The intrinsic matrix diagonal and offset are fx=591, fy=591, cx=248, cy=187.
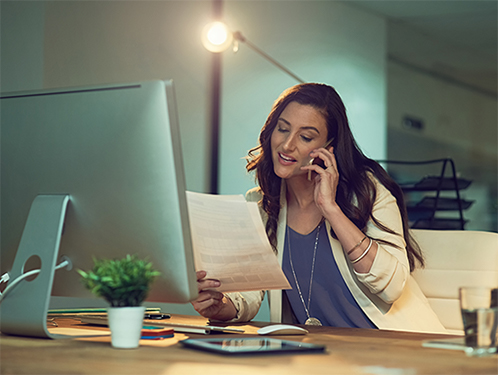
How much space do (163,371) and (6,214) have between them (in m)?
0.47

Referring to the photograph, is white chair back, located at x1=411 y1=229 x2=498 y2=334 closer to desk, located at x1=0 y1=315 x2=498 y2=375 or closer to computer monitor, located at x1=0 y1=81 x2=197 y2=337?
desk, located at x1=0 y1=315 x2=498 y2=375

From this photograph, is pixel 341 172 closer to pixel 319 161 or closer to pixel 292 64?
pixel 319 161

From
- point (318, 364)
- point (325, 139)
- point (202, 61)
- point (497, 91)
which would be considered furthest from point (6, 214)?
point (497, 91)

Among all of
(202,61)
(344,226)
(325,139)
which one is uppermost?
(202,61)

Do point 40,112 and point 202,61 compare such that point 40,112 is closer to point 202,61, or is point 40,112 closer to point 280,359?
point 280,359

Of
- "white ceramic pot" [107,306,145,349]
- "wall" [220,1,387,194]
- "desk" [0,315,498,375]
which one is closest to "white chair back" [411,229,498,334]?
"desk" [0,315,498,375]

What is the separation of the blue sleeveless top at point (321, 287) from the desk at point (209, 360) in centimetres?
64

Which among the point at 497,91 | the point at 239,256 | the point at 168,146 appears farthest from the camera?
the point at 497,91

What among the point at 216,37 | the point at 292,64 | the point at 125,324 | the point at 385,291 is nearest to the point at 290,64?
the point at 292,64

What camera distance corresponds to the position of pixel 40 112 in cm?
90

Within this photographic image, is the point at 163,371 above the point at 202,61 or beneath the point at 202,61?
beneath

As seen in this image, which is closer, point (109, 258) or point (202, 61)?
point (109, 258)

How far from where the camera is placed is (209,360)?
0.73 meters

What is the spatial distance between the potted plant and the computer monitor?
6 centimetres
